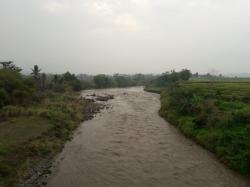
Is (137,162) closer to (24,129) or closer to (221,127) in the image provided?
(221,127)

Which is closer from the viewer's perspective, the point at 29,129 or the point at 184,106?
the point at 29,129

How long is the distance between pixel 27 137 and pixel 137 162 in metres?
8.19

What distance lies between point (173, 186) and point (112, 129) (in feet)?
40.6

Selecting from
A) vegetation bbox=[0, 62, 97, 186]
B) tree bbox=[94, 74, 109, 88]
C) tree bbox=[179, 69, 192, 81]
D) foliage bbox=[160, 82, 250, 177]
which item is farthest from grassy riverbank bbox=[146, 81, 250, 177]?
tree bbox=[94, 74, 109, 88]

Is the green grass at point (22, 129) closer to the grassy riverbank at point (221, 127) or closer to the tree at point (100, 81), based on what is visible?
the grassy riverbank at point (221, 127)

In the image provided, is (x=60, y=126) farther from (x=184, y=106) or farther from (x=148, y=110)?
(x=148, y=110)

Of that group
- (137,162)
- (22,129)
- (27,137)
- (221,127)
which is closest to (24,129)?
(22,129)

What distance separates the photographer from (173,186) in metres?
12.4

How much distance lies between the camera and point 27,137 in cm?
1769

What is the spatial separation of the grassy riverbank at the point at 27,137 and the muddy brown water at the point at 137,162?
3.88ft

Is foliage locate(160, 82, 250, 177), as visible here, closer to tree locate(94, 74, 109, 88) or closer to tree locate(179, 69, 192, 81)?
tree locate(179, 69, 192, 81)

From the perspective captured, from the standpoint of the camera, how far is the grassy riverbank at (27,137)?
13.2 meters

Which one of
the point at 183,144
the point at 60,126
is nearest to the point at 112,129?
the point at 60,126

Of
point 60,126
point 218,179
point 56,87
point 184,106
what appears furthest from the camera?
point 56,87
